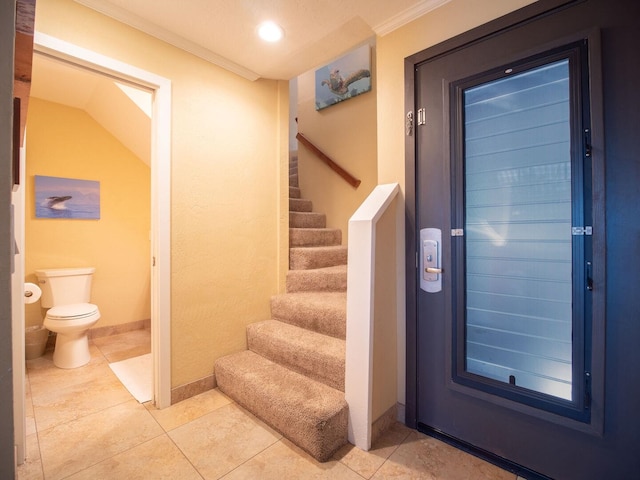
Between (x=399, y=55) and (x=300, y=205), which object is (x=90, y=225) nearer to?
(x=300, y=205)

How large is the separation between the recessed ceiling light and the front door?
0.91 m

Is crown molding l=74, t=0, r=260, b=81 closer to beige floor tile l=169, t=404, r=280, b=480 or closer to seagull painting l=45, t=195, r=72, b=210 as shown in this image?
seagull painting l=45, t=195, r=72, b=210

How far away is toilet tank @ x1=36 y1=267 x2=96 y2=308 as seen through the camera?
2557 millimetres

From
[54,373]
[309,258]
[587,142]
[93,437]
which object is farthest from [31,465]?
[587,142]

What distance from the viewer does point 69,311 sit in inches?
92.0

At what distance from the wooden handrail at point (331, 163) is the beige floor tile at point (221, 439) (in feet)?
7.88

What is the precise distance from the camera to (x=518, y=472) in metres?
1.28

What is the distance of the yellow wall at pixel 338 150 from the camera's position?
307 centimetres

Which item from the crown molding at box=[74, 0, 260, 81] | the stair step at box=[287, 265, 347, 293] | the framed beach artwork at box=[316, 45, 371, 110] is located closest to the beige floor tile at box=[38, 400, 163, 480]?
the stair step at box=[287, 265, 347, 293]

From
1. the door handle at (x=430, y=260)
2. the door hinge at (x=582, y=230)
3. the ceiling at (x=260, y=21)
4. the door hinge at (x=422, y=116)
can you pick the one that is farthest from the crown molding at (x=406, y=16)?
the door hinge at (x=582, y=230)

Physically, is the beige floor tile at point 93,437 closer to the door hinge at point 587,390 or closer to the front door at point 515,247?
the front door at point 515,247

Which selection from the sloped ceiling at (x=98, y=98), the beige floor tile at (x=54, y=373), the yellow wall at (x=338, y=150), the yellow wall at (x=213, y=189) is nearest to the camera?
the yellow wall at (x=213, y=189)

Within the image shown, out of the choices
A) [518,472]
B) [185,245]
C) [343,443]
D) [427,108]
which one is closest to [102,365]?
[185,245]

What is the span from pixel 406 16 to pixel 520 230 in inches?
54.5
